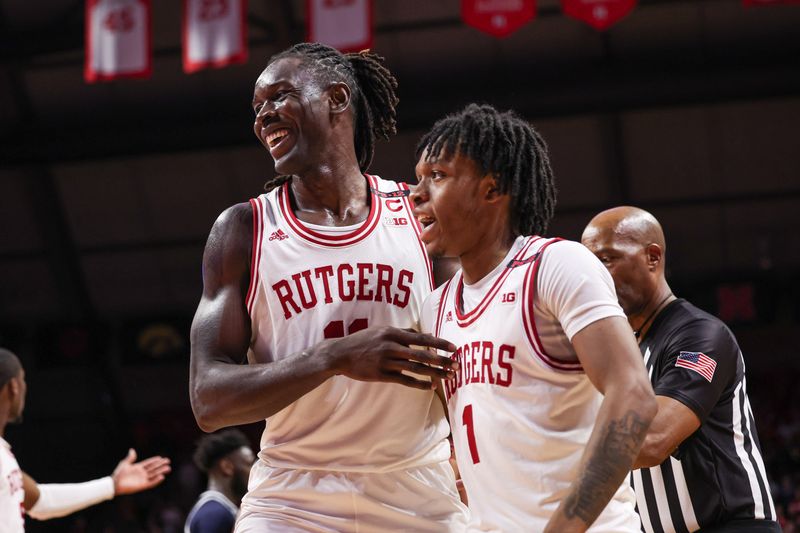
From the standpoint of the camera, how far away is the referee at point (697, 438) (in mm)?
3705

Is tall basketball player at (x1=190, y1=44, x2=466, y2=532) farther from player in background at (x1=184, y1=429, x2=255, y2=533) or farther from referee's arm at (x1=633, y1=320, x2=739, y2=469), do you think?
player in background at (x1=184, y1=429, x2=255, y2=533)

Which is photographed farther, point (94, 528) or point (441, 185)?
point (94, 528)

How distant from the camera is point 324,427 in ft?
10.3

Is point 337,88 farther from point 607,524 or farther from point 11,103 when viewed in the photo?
point 11,103

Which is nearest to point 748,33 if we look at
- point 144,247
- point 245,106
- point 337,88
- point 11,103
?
point 245,106

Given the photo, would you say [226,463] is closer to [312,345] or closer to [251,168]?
[312,345]

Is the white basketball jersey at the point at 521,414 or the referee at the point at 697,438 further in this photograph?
the referee at the point at 697,438

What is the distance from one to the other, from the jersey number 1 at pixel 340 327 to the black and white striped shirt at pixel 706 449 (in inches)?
49.1

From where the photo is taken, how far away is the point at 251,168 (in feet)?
49.5

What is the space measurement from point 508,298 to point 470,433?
36cm

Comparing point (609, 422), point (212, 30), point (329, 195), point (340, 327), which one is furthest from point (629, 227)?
point (212, 30)

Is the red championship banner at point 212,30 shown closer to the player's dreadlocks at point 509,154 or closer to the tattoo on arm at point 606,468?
the player's dreadlocks at point 509,154

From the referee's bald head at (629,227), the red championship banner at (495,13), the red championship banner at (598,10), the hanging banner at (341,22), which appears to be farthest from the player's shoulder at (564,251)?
the hanging banner at (341,22)

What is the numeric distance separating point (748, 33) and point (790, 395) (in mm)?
5222
